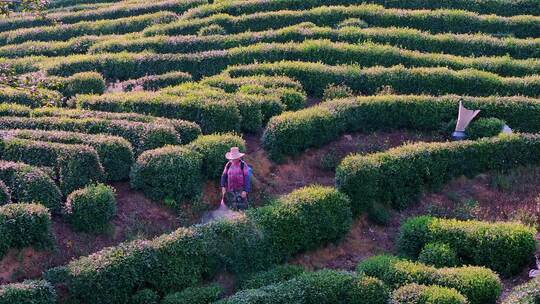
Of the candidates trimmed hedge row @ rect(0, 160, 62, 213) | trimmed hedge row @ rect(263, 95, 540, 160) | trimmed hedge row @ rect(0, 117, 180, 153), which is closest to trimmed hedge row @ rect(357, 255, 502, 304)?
trimmed hedge row @ rect(263, 95, 540, 160)

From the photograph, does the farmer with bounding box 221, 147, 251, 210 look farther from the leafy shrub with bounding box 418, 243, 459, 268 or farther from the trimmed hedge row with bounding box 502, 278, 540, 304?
the trimmed hedge row with bounding box 502, 278, 540, 304

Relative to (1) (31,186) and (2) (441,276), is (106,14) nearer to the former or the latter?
(1) (31,186)

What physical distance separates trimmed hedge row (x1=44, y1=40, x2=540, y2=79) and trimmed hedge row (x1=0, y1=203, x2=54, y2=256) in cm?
943

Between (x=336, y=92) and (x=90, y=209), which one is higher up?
(x=336, y=92)

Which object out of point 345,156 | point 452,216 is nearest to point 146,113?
point 345,156

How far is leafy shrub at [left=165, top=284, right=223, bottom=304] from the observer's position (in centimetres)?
1426

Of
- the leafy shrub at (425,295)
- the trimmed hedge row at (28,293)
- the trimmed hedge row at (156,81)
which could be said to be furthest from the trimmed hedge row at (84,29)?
the leafy shrub at (425,295)

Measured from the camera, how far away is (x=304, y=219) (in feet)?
52.2

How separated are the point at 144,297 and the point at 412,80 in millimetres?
10682

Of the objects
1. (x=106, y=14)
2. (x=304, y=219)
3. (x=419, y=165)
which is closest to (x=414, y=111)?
(x=419, y=165)

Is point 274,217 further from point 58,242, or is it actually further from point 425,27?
point 425,27

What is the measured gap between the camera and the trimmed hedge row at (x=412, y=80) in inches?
843

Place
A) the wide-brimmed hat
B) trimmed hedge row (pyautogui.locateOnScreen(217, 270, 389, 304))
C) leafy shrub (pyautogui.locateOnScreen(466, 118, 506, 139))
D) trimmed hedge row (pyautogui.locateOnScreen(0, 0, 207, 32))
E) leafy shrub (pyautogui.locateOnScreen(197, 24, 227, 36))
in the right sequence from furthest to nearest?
trimmed hedge row (pyautogui.locateOnScreen(0, 0, 207, 32)) → leafy shrub (pyautogui.locateOnScreen(197, 24, 227, 36)) → leafy shrub (pyautogui.locateOnScreen(466, 118, 506, 139)) → the wide-brimmed hat → trimmed hedge row (pyautogui.locateOnScreen(217, 270, 389, 304))

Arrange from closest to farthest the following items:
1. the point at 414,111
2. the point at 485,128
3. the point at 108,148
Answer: the point at 108,148, the point at 485,128, the point at 414,111
